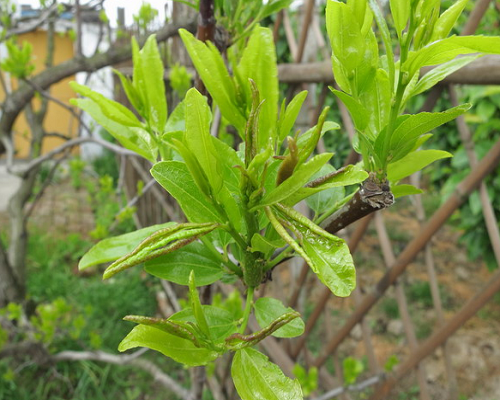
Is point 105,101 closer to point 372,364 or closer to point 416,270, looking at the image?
point 372,364

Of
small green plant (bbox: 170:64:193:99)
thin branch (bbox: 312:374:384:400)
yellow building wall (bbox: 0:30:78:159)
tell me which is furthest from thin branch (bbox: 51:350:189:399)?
yellow building wall (bbox: 0:30:78:159)

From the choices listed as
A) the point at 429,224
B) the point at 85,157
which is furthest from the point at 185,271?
the point at 85,157

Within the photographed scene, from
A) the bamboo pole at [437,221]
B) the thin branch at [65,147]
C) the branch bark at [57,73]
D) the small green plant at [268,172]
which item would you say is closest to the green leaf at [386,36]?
the small green plant at [268,172]

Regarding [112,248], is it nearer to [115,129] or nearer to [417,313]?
[115,129]

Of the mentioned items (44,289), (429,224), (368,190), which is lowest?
(44,289)

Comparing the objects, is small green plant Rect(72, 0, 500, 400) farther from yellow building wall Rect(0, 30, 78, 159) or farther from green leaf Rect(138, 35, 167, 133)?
yellow building wall Rect(0, 30, 78, 159)

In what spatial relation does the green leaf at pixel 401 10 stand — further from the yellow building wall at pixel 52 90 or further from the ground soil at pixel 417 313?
the yellow building wall at pixel 52 90
